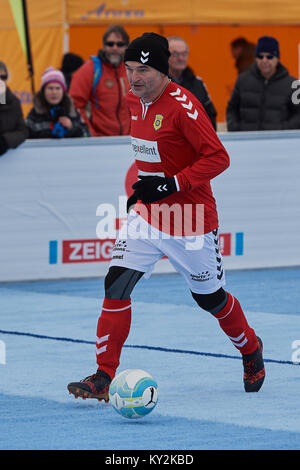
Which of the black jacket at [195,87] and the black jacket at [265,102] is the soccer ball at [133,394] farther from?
the black jacket at [265,102]

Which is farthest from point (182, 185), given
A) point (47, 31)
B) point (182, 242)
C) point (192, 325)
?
point (47, 31)

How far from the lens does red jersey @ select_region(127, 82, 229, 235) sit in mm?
6523

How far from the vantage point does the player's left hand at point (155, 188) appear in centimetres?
646

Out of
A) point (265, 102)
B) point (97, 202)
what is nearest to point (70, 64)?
point (265, 102)

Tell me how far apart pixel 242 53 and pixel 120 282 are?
11980 millimetres

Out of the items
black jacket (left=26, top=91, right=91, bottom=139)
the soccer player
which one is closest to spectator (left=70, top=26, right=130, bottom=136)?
black jacket (left=26, top=91, right=91, bottom=139)

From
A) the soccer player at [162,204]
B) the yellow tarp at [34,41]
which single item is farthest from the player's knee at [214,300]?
the yellow tarp at [34,41]

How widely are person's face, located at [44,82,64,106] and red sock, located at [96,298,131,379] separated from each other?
4.97m

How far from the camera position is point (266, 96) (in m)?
12.1

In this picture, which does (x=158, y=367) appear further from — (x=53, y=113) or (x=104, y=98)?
(x=104, y=98)

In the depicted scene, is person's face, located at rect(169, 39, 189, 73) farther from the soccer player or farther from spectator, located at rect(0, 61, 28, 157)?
the soccer player

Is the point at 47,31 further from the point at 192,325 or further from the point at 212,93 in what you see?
the point at 192,325

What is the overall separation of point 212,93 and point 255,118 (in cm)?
1054

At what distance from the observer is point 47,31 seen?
1972 cm
